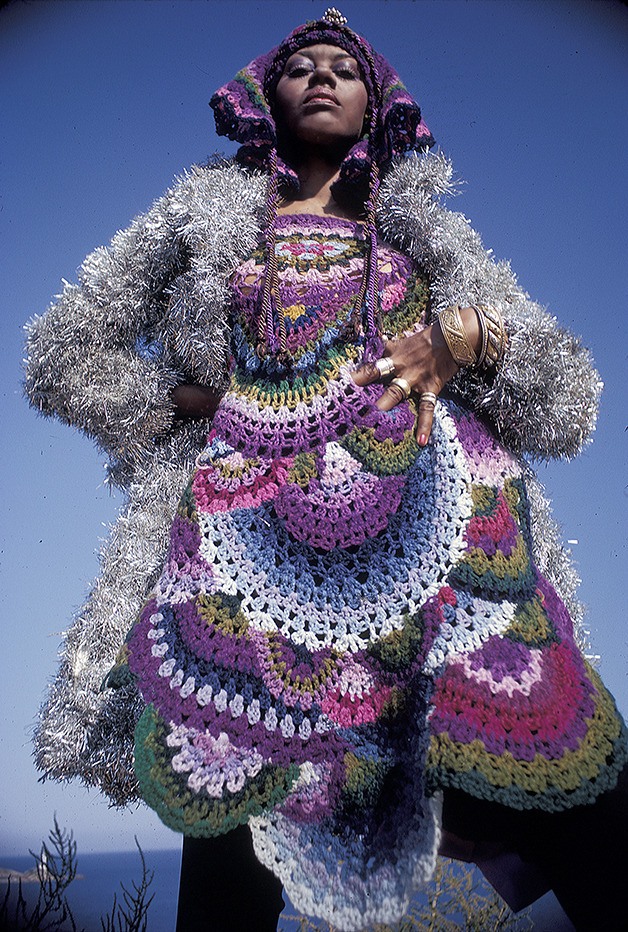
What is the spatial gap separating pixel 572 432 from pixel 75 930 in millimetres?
1536

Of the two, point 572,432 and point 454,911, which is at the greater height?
point 572,432

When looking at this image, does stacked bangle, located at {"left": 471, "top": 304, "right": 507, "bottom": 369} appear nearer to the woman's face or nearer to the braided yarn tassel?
the braided yarn tassel

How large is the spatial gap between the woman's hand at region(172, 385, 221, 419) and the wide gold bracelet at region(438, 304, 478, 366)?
1.61 feet

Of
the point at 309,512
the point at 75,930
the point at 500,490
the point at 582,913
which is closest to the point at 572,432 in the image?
the point at 500,490

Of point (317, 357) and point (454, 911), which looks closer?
point (317, 357)

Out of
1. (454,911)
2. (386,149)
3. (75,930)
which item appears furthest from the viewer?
(454,911)

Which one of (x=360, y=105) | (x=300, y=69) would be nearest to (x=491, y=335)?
(x=360, y=105)

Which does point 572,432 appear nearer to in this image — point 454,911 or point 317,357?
point 317,357

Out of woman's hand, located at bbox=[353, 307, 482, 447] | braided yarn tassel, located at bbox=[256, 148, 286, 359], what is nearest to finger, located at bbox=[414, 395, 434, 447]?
woman's hand, located at bbox=[353, 307, 482, 447]

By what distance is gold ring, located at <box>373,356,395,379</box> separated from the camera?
135 cm

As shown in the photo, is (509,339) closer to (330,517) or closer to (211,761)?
(330,517)

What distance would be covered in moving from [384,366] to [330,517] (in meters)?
0.28

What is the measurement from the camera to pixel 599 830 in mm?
1056

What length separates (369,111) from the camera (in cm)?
178
